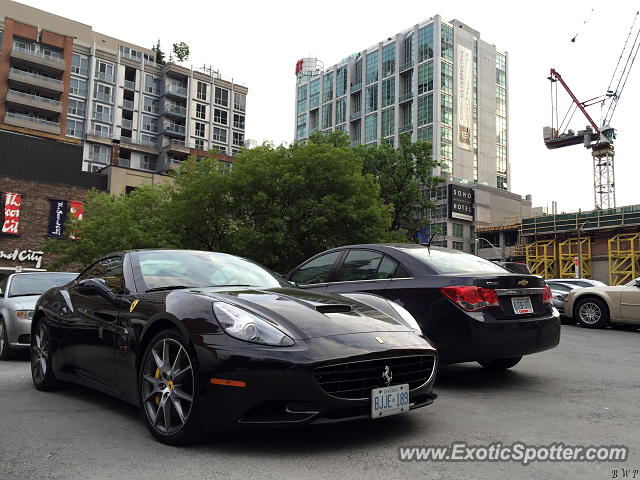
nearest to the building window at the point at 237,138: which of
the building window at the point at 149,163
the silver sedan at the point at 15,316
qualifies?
the building window at the point at 149,163

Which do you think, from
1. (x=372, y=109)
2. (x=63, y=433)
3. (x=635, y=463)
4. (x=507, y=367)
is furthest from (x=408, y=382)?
(x=372, y=109)

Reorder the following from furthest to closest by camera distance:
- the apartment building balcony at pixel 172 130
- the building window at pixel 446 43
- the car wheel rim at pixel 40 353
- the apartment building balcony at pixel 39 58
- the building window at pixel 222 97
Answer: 1. the building window at pixel 446 43
2. the building window at pixel 222 97
3. the apartment building balcony at pixel 172 130
4. the apartment building balcony at pixel 39 58
5. the car wheel rim at pixel 40 353

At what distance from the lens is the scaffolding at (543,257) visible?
62.2 m

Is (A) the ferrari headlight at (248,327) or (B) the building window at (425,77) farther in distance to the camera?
(B) the building window at (425,77)

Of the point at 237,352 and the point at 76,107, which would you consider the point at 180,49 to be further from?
the point at 237,352

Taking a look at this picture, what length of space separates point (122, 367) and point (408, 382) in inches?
81.7

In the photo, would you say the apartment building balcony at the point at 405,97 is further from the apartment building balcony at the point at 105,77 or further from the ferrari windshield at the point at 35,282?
the ferrari windshield at the point at 35,282

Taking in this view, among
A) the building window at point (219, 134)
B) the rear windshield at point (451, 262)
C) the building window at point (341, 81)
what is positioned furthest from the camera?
the building window at point (341, 81)

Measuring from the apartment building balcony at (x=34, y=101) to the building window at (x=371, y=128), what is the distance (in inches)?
1890

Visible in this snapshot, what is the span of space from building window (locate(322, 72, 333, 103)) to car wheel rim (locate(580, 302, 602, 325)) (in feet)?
299

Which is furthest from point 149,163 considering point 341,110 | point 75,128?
point 341,110

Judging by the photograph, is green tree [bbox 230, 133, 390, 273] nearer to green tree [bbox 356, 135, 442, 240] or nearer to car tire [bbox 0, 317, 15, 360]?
green tree [bbox 356, 135, 442, 240]

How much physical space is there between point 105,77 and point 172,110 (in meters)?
9.15

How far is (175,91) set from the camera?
241ft
